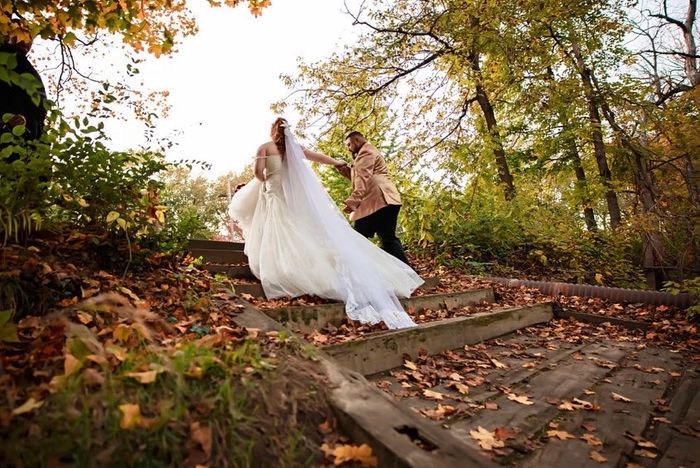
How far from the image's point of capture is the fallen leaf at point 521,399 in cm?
256

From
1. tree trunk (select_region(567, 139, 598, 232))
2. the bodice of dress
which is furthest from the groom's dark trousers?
tree trunk (select_region(567, 139, 598, 232))

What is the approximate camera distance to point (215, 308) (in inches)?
106

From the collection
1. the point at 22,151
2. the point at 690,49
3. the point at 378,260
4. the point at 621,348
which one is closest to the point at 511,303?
the point at 621,348

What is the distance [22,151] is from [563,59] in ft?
31.7

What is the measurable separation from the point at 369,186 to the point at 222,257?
2.10 m

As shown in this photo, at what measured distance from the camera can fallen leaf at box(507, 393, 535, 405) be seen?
2562 mm

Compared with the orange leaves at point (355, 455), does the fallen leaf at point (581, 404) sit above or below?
below

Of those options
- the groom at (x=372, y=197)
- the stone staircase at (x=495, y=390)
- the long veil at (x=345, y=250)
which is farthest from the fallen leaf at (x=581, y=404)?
the groom at (x=372, y=197)

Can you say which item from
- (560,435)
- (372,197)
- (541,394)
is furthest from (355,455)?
(372,197)

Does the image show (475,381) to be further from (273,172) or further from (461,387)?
(273,172)

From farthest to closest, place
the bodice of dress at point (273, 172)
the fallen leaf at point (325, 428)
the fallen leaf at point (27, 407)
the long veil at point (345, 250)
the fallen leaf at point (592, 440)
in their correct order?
the bodice of dress at point (273, 172) → the long veil at point (345, 250) → the fallen leaf at point (592, 440) → the fallen leaf at point (325, 428) → the fallen leaf at point (27, 407)

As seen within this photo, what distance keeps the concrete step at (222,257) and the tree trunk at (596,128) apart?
7.06 meters

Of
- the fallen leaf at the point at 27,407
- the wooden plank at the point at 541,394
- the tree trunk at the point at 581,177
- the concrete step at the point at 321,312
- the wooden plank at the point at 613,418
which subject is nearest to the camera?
the fallen leaf at the point at 27,407

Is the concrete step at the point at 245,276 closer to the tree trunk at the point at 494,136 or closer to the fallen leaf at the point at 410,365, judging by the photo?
the fallen leaf at the point at 410,365
